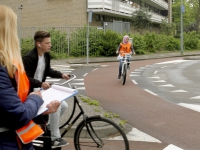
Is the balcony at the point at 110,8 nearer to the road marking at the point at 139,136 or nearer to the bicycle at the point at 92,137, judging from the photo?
the road marking at the point at 139,136

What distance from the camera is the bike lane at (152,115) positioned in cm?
549

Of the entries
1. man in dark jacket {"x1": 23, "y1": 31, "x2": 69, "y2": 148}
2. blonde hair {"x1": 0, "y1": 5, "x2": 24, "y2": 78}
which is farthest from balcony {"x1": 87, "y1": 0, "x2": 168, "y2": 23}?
blonde hair {"x1": 0, "y1": 5, "x2": 24, "y2": 78}

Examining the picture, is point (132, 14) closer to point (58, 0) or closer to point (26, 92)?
point (58, 0)

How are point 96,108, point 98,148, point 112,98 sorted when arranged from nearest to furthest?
point 98,148 → point 96,108 → point 112,98

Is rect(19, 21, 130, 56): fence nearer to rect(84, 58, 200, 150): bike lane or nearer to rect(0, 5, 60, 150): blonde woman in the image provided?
rect(84, 58, 200, 150): bike lane

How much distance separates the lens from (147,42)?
108ft

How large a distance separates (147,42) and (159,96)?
23.4 m

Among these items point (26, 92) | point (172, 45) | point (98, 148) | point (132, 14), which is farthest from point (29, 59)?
point (132, 14)

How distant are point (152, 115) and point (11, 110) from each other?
5454 mm

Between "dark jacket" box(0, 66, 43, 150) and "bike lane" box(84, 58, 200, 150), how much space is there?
309 centimetres

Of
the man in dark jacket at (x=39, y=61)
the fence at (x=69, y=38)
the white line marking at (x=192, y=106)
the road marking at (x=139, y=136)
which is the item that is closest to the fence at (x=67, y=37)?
the fence at (x=69, y=38)

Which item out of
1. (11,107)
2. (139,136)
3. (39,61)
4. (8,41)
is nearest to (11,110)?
(11,107)

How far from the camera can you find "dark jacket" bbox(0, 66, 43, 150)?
2113mm

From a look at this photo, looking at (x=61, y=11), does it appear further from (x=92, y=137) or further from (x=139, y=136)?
(x=92, y=137)
